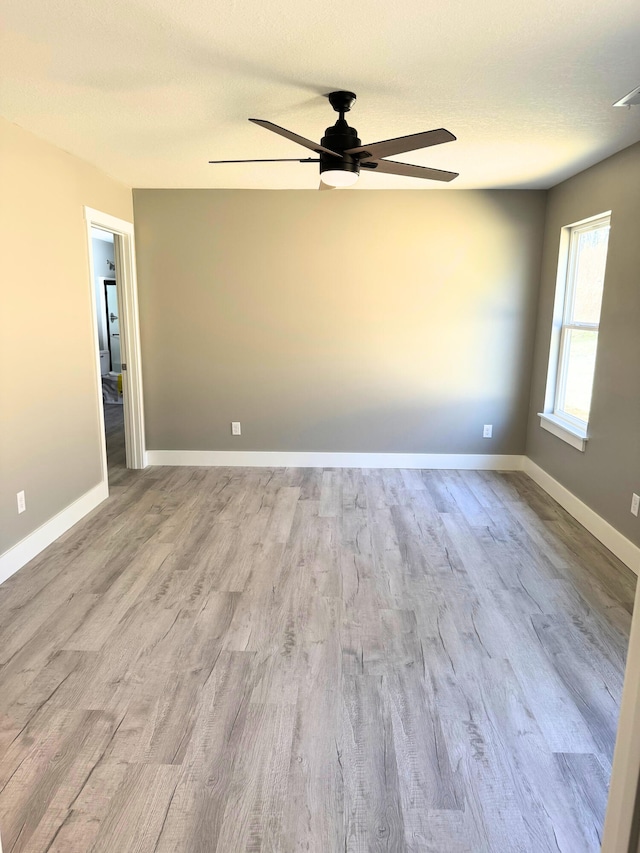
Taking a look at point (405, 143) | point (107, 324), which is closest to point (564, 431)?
point (405, 143)

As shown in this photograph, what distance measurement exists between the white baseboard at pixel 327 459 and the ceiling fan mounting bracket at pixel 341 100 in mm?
3119

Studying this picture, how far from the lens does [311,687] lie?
220cm

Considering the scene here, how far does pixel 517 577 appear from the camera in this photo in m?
3.12

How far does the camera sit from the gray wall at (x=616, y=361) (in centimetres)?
323

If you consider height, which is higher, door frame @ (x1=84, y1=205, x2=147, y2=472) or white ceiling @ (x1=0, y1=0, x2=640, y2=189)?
white ceiling @ (x1=0, y1=0, x2=640, y2=189)

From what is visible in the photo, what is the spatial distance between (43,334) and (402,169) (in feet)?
7.54

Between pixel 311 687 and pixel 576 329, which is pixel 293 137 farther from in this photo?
pixel 576 329

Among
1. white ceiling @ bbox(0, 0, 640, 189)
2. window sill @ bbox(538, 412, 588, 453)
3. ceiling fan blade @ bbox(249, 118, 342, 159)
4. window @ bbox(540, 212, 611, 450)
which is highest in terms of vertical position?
white ceiling @ bbox(0, 0, 640, 189)

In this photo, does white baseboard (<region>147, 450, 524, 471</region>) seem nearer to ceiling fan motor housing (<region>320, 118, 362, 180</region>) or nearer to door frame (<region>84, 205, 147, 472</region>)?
door frame (<region>84, 205, 147, 472</region>)

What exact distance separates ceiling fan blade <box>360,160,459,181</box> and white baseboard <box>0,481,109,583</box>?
278 cm

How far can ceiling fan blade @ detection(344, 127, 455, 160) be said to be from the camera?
2180mm

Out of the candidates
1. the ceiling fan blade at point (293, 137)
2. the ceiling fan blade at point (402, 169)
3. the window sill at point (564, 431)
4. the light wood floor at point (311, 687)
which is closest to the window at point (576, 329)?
the window sill at point (564, 431)

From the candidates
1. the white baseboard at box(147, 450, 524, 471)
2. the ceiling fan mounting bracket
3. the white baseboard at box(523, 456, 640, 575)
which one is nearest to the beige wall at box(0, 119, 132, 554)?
the white baseboard at box(147, 450, 524, 471)

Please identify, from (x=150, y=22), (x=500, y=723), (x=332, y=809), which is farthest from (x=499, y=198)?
(x=332, y=809)
